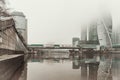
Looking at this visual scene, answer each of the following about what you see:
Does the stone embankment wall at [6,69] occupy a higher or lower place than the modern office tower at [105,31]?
lower

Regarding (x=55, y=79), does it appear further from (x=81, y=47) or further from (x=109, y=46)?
(x=109, y=46)

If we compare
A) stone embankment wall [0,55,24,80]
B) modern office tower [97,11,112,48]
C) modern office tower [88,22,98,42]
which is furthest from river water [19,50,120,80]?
modern office tower [88,22,98,42]

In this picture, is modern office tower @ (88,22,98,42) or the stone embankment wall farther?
modern office tower @ (88,22,98,42)

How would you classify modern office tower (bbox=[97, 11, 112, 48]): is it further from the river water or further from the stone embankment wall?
the stone embankment wall

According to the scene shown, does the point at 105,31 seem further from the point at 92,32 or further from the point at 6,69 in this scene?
the point at 6,69

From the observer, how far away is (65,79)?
15.2 meters

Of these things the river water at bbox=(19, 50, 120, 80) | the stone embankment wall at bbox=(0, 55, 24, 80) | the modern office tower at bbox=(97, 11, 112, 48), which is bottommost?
the river water at bbox=(19, 50, 120, 80)

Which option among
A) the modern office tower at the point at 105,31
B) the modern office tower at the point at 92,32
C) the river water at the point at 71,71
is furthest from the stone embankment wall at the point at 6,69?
the modern office tower at the point at 92,32

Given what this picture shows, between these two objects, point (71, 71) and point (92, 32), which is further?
point (92, 32)

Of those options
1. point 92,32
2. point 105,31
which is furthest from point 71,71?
point 92,32

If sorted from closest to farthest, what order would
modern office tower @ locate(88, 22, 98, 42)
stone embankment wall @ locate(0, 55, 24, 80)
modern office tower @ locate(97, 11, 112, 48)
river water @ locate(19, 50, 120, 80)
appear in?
stone embankment wall @ locate(0, 55, 24, 80) → river water @ locate(19, 50, 120, 80) → modern office tower @ locate(97, 11, 112, 48) → modern office tower @ locate(88, 22, 98, 42)

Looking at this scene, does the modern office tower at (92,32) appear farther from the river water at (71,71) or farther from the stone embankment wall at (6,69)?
the stone embankment wall at (6,69)

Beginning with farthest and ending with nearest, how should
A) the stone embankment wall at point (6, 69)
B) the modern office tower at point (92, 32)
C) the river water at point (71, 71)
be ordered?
the modern office tower at point (92, 32) → the river water at point (71, 71) → the stone embankment wall at point (6, 69)

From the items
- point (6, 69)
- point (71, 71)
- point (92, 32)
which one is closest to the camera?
point (6, 69)
